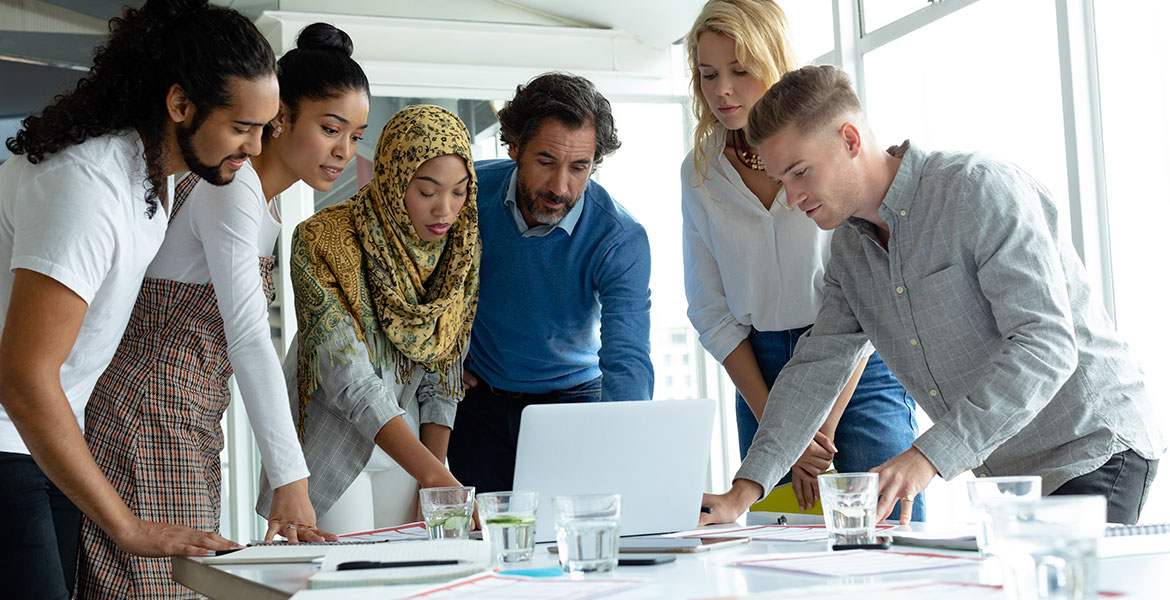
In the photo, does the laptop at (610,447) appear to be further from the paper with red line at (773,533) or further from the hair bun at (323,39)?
the hair bun at (323,39)

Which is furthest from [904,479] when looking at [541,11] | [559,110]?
[541,11]

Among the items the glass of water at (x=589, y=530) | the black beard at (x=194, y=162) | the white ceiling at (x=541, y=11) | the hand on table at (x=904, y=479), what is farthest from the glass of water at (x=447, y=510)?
the white ceiling at (x=541, y=11)

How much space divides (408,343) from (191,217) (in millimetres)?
514

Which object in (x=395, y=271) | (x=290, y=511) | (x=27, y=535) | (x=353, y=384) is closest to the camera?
(x=27, y=535)

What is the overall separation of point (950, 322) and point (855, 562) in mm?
785

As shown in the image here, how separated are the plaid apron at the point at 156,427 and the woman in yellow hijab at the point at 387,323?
241mm

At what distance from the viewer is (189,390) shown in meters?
1.86

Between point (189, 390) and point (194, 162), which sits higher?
point (194, 162)

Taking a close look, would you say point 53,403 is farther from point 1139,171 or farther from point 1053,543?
point 1139,171

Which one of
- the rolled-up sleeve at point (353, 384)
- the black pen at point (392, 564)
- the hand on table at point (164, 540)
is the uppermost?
the rolled-up sleeve at point (353, 384)

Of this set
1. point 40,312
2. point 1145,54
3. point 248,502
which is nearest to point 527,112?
point 40,312

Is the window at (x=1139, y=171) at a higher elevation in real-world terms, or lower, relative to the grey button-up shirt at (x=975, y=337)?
higher

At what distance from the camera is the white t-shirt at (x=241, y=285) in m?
1.79

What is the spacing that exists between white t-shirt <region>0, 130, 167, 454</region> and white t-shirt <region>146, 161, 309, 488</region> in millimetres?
144
